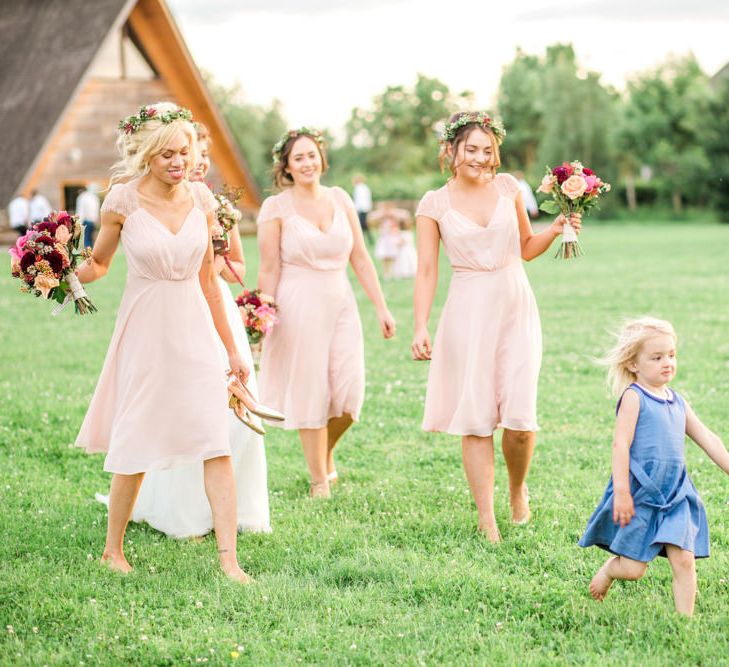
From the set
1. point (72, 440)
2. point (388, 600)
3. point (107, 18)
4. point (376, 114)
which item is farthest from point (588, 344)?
point (376, 114)

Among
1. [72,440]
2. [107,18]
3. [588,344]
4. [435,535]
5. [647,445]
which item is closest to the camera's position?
[647,445]

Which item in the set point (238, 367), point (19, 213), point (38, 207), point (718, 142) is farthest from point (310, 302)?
point (718, 142)

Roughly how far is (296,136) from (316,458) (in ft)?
6.90

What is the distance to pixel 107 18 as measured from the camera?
35.8 metres

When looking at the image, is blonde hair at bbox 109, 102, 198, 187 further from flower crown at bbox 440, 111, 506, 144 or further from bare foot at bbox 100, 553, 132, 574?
bare foot at bbox 100, 553, 132, 574

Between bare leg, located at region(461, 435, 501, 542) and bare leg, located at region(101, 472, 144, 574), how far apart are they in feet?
5.89

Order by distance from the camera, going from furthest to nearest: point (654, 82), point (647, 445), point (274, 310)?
point (654, 82), point (274, 310), point (647, 445)

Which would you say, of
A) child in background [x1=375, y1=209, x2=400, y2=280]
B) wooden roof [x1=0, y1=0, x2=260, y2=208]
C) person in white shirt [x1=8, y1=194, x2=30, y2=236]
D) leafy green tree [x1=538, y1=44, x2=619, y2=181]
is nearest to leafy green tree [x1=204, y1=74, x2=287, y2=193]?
leafy green tree [x1=538, y1=44, x2=619, y2=181]

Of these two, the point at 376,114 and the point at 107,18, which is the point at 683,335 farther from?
the point at 376,114

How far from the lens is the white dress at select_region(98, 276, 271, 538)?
613 centimetres

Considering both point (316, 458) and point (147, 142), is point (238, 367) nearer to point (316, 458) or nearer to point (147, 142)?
point (147, 142)

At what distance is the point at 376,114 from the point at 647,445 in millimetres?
86597

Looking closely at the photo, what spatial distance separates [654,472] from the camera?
15.0ft

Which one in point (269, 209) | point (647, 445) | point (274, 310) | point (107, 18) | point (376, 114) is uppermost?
point (376, 114)
